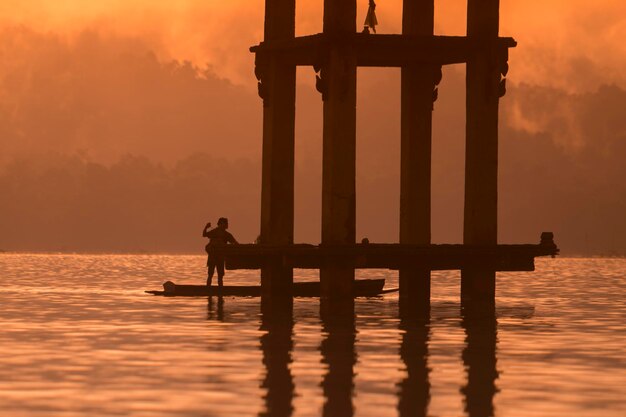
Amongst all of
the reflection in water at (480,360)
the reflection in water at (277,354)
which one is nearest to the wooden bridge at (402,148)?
the reflection in water at (277,354)

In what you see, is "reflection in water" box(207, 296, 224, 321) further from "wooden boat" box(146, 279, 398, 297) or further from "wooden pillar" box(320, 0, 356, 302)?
"wooden pillar" box(320, 0, 356, 302)

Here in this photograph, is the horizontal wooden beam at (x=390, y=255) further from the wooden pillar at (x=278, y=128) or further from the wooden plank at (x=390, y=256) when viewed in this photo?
the wooden pillar at (x=278, y=128)

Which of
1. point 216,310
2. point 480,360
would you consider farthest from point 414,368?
point 216,310

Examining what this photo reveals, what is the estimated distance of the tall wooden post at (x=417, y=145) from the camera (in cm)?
3606

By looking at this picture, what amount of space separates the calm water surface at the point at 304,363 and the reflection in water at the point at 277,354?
0.03 metres

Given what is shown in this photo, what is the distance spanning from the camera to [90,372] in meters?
18.9

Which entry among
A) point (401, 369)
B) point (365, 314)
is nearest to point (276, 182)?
point (365, 314)

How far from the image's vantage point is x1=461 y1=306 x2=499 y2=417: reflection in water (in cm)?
1583

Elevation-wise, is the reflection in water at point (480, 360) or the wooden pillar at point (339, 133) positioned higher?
the wooden pillar at point (339, 133)

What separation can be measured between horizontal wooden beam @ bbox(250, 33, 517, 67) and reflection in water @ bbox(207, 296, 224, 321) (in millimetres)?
5484

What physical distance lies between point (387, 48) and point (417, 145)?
3.63 m

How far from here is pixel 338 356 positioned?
70.4 feet

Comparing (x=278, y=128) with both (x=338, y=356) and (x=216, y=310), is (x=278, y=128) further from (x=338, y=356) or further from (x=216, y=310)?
(x=338, y=356)

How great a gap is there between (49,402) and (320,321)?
1473 centimetres
